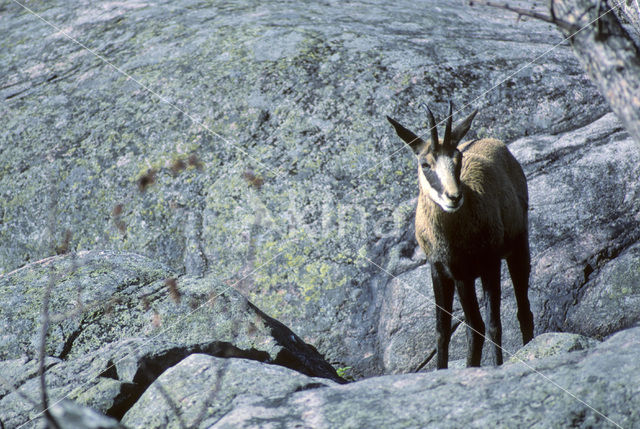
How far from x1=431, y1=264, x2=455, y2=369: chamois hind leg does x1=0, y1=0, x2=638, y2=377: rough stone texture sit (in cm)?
74

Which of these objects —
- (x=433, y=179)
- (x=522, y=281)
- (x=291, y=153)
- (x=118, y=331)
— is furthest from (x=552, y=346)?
(x=291, y=153)

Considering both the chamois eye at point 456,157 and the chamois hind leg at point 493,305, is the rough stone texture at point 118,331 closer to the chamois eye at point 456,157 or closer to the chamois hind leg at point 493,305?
the chamois hind leg at point 493,305

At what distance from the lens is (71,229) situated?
21.3ft

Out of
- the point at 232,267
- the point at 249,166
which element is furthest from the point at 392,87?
the point at 232,267

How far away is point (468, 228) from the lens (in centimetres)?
434

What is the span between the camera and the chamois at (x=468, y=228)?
4203 millimetres

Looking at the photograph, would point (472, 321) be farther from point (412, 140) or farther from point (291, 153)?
point (291, 153)

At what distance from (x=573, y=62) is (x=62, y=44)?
5.93 m

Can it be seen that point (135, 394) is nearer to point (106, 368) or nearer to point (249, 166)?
point (106, 368)

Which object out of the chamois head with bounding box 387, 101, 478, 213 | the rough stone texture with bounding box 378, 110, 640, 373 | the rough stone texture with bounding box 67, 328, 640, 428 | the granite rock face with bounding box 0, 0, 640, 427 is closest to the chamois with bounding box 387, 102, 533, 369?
the chamois head with bounding box 387, 101, 478, 213

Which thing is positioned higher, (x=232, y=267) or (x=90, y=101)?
(x=90, y=101)

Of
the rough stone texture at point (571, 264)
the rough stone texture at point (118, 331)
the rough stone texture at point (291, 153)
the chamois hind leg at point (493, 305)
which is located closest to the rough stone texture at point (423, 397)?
the rough stone texture at point (118, 331)

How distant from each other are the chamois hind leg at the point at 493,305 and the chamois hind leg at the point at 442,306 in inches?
9.6

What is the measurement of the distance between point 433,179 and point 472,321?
110 centimetres
